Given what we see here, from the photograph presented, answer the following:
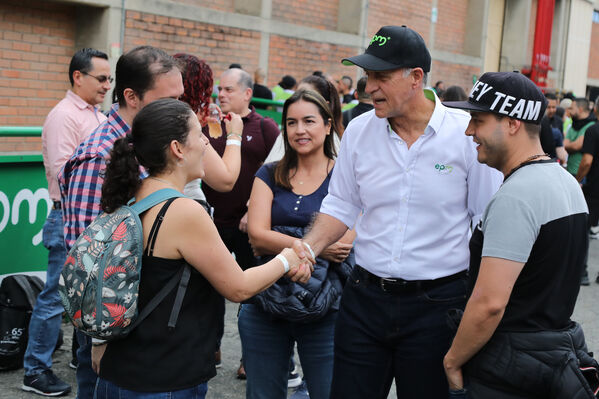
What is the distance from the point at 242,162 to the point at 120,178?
2904mm

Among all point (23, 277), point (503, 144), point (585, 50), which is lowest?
point (23, 277)

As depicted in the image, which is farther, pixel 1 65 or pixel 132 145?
pixel 1 65

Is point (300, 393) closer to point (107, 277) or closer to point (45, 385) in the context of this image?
point (45, 385)

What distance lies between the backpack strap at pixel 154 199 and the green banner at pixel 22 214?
3.53 meters

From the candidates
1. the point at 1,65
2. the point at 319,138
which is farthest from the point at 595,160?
the point at 1,65

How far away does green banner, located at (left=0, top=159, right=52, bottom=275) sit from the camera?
18.5 ft

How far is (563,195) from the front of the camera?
2.47 meters

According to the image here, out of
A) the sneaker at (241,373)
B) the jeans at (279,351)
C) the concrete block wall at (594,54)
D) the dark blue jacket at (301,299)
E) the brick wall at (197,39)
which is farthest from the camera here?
the concrete block wall at (594,54)

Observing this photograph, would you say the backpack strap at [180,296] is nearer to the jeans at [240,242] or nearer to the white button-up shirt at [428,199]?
the white button-up shirt at [428,199]

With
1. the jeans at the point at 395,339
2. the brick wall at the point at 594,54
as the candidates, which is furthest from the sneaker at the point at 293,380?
the brick wall at the point at 594,54

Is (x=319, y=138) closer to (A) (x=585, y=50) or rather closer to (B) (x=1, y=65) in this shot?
(B) (x=1, y=65)

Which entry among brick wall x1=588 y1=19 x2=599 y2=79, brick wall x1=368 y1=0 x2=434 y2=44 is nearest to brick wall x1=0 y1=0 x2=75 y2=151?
brick wall x1=368 y1=0 x2=434 y2=44

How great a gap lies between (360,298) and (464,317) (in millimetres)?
635

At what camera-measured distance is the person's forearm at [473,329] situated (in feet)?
8.23
